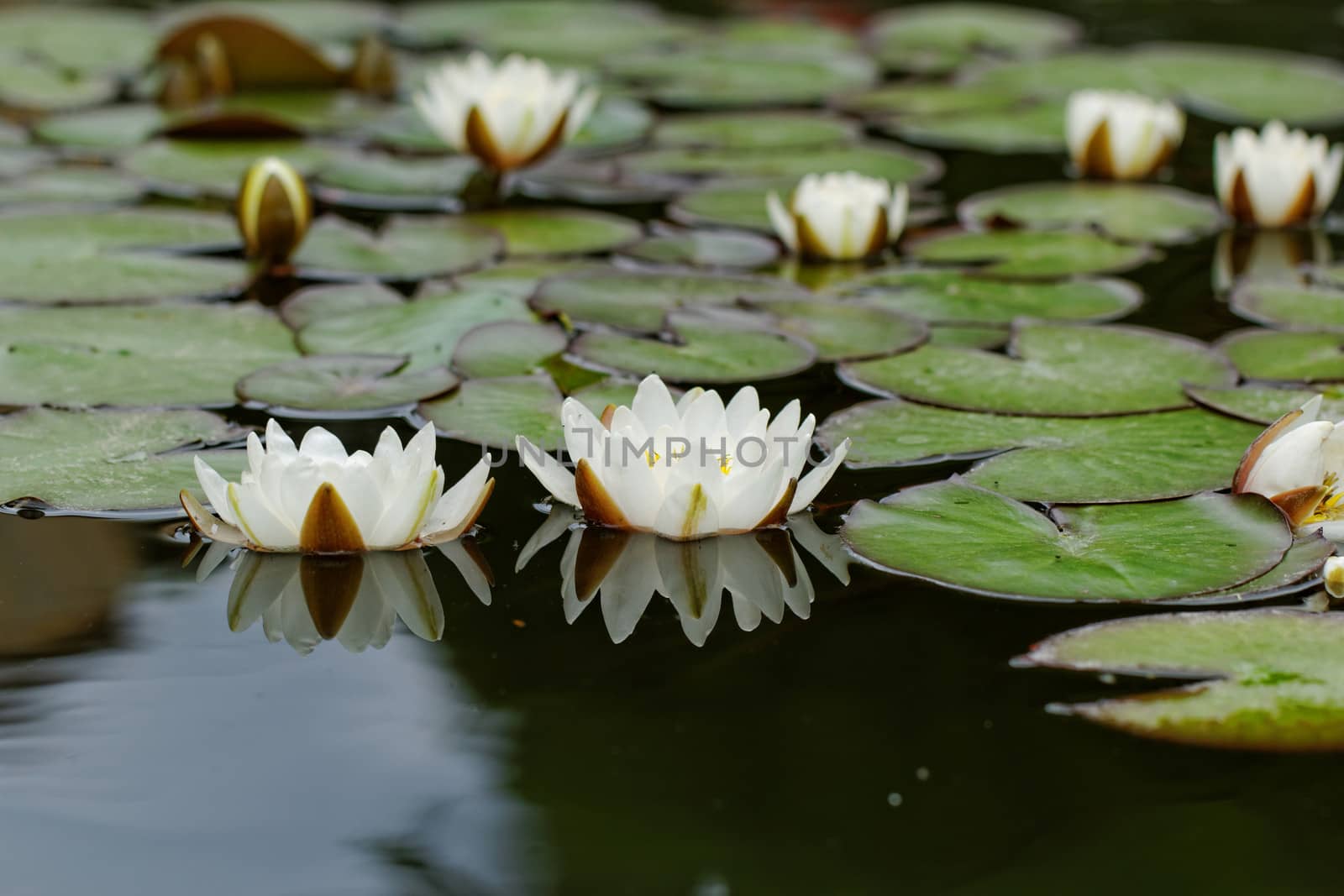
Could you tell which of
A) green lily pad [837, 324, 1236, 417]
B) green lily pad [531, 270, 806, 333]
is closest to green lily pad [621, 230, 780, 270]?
green lily pad [531, 270, 806, 333]

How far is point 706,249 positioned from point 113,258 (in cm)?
138

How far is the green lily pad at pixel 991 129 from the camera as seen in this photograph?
15.4 feet

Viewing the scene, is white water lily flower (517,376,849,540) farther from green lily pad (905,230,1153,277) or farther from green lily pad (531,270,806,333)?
green lily pad (905,230,1153,277)

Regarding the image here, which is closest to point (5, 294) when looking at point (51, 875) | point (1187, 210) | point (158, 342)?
point (158, 342)

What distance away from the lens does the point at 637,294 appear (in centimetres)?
306

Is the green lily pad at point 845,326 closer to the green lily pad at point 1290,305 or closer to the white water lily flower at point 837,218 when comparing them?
the white water lily flower at point 837,218

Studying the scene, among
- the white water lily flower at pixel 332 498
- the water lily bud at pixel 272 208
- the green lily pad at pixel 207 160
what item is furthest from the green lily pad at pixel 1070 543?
the green lily pad at pixel 207 160

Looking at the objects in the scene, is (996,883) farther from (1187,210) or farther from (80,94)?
(80,94)

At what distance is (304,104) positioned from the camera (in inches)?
194

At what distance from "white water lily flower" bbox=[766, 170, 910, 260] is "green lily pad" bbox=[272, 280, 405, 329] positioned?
977mm

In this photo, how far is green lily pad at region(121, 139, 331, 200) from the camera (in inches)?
155

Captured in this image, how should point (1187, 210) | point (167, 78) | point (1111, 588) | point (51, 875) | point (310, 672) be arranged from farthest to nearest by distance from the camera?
point (167, 78) < point (1187, 210) < point (1111, 588) < point (310, 672) < point (51, 875)

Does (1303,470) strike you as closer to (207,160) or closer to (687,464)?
(687,464)

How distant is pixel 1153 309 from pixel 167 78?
131 inches
